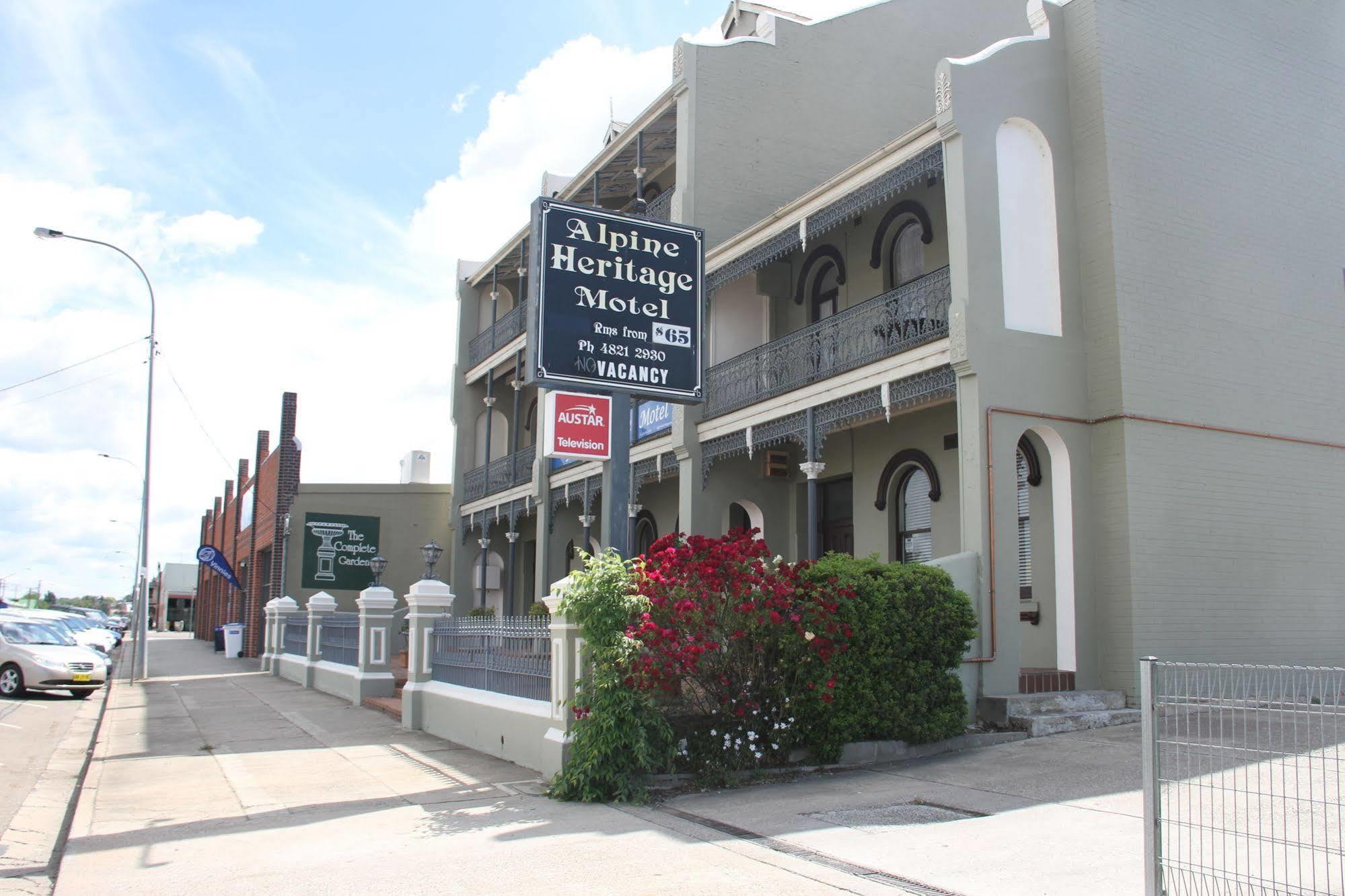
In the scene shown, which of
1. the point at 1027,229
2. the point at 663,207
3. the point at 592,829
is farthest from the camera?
the point at 663,207

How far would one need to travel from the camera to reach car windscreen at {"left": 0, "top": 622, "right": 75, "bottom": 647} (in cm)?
2034

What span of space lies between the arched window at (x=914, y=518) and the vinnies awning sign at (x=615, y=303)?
5461 mm

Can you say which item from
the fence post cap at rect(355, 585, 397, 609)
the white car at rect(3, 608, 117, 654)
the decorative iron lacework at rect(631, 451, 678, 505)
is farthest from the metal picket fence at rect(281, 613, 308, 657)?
the decorative iron lacework at rect(631, 451, 678, 505)

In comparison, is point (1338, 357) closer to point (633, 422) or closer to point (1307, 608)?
point (1307, 608)

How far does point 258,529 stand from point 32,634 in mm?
13068

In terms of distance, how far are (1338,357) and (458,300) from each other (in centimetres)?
2081

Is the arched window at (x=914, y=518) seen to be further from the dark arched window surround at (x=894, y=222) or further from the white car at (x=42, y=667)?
the white car at (x=42, y=667)

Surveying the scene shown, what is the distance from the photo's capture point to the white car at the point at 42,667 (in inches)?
766

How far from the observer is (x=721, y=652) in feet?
31.1

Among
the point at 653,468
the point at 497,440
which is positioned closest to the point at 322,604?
the point at 653,468

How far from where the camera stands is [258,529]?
3469 centimetres

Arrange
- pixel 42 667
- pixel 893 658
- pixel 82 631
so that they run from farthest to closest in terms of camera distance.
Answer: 1. pixel 82 631
2. pixel 42 667
3. pixel 893 658

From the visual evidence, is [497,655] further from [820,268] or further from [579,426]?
[820,268]

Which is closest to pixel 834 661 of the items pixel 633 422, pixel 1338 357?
pixel 1338 357
